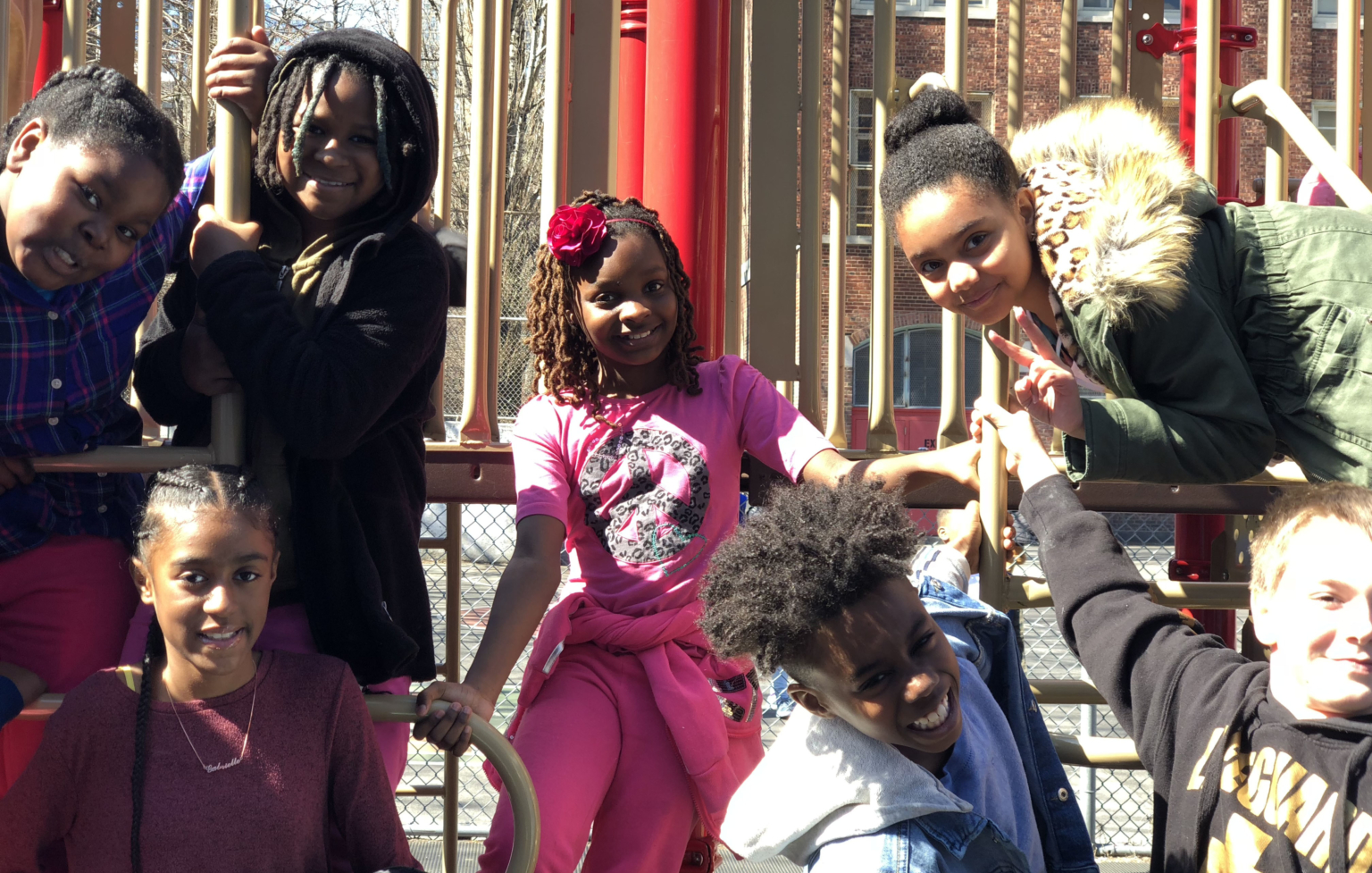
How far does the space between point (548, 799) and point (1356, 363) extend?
1.45m

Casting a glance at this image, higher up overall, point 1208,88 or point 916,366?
point 1208,88

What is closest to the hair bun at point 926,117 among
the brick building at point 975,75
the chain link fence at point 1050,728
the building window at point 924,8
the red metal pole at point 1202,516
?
the chain link fence at point 1050,728

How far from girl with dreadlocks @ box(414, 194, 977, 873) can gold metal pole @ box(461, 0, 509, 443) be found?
54cm

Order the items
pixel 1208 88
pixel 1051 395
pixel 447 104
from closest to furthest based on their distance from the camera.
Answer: pixel 1051 395 → pixel 1208 88 → pixel 447 104

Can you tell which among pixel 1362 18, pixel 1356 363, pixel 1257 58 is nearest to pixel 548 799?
pixel 1356 363

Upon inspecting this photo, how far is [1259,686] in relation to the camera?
5.32 feet

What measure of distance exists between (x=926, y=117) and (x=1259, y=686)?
106 centimetres

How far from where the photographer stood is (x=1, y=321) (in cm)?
186

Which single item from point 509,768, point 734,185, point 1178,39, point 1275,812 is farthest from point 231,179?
point 1178,39

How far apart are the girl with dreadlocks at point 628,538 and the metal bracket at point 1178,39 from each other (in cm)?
168

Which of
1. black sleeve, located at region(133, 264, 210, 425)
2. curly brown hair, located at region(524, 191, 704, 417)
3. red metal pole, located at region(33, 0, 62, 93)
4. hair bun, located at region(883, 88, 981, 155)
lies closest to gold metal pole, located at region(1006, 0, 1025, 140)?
hair bun, located at region(883, 88, 981, 155)

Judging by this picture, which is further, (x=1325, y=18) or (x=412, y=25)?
(x=1325, y=18)

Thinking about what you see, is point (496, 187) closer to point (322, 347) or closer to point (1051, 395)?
point (322, 347)

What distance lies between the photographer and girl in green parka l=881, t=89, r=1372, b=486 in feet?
6.02
